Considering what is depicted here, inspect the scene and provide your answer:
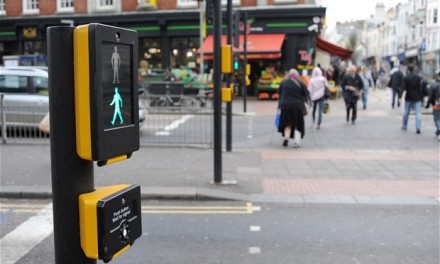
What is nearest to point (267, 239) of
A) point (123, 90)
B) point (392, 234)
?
point (392, 234)

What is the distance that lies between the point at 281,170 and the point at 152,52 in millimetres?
20850

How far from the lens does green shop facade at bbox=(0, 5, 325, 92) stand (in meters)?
25.6

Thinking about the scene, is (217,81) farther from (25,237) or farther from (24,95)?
(24,95)

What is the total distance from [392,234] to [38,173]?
18.0ft

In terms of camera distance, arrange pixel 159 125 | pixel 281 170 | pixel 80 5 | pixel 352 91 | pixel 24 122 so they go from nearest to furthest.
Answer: pixel 80 5 < pixel 281 170 < pixel 24 122 < pixel 159 125 < pixel 352 91

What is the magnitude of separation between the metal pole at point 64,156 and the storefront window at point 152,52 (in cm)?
2649

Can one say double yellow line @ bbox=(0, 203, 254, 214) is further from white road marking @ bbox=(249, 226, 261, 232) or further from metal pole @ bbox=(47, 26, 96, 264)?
metal pole @ bbox=(47, 26, 96, 264)

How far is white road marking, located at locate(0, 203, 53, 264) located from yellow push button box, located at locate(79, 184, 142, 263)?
2.93 m

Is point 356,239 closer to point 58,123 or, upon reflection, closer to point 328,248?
point 328,248

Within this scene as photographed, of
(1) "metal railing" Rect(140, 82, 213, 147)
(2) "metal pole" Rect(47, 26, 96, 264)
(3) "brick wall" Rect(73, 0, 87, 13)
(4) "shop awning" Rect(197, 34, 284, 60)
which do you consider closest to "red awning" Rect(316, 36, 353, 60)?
(4) "shop awning" Rect(197, 34, 284, 60)

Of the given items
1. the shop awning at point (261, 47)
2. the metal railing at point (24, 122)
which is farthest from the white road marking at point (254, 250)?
the shop awning at point (261, 47)

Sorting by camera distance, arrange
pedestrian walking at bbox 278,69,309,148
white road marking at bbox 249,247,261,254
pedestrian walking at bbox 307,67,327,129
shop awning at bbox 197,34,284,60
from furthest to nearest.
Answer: shop awning at bbox 197,34,284,60, pedestrian walking at bbox 307,67,327,129, pedestrian walking at bbox 278,69,309,148, white road marking at bbox 249,247,261,254

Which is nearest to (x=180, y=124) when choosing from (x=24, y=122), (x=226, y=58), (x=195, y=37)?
(x=24, y=122)

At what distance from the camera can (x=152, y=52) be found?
92.6 feet
